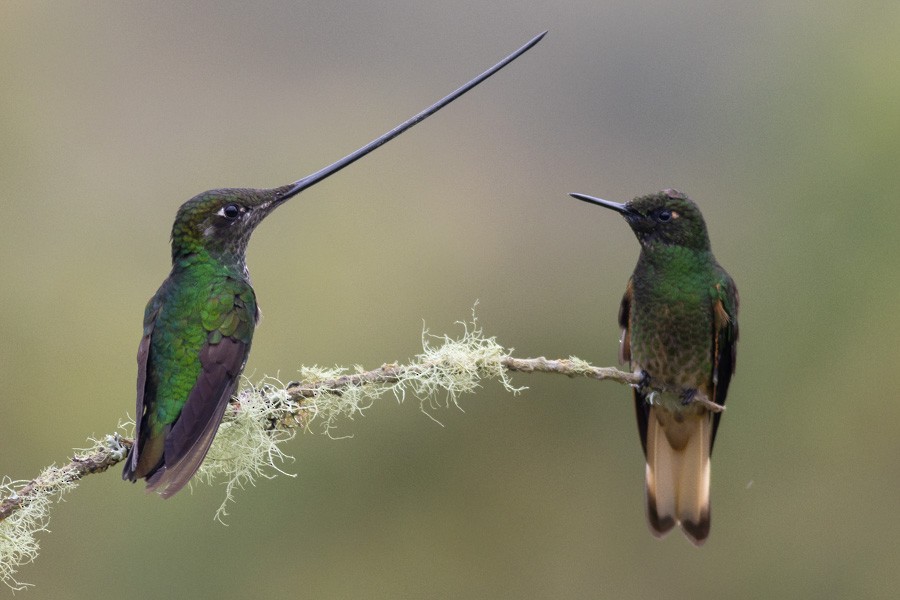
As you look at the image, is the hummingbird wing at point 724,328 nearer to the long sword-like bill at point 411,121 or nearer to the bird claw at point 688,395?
the bird claw at point 688,395

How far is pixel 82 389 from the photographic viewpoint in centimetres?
472

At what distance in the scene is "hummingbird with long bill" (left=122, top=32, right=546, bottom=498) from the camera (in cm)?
164

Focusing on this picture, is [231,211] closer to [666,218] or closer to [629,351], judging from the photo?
[666,218]

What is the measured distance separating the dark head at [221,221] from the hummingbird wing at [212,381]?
0.42ft

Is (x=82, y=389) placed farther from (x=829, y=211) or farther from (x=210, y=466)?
(x=829, y=211)

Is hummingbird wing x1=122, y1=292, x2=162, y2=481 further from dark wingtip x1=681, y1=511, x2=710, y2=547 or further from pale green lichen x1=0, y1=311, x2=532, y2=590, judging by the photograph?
dark wingtip x1=681, y1=511, x2=710, y2=547

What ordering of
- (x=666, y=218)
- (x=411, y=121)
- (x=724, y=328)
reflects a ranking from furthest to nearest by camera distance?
1. (x=724, y=328)
2. (x=666, y=218)
3. (x=411, y=121)

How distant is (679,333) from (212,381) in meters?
1.23

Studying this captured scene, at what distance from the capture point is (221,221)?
7.44 ft

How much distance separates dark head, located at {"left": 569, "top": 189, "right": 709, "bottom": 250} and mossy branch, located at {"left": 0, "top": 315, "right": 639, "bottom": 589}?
729 mm

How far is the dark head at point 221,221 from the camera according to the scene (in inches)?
87.8

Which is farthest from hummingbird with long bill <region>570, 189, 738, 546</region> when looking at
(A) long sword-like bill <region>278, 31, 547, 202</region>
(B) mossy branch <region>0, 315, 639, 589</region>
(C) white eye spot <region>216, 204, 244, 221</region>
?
(C) white eye spot <region>216, 204, 244, 221</region>

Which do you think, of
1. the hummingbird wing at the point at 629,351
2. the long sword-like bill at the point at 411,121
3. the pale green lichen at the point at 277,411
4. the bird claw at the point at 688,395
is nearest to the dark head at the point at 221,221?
the long sword-like bill at the point at 411,121

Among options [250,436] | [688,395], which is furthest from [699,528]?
[250,436]
